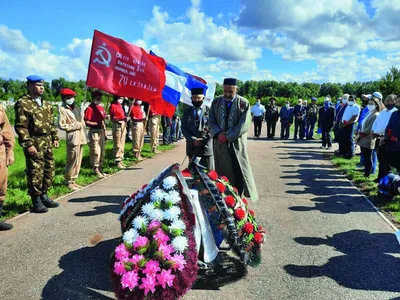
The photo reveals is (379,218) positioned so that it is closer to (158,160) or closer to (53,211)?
(53,211)

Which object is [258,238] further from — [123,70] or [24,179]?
[24,179]

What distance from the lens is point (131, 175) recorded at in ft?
29.2

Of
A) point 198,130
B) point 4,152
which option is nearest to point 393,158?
point 198,130

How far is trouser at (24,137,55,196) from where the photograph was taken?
553cm

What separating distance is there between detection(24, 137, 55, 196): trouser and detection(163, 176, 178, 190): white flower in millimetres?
3046

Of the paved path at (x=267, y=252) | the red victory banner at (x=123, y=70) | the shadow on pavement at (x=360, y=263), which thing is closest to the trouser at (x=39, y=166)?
the paved path at (x=267, y=252)

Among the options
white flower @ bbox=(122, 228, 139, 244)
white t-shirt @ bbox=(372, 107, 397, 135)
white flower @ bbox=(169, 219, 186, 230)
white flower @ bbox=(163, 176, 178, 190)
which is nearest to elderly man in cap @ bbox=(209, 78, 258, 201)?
white flower @ bbox=(163, 176, 178, 190)

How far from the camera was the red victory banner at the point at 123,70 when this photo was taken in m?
7.42

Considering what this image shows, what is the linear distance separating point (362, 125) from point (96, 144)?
6865 mm

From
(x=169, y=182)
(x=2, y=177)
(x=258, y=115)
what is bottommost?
(x=2, y=177)

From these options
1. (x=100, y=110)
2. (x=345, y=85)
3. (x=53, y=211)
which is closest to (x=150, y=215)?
(x=53, y=211)

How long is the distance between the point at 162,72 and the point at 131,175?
284 cm

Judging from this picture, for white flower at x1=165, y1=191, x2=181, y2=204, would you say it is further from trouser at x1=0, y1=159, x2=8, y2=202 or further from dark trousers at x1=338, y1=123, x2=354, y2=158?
dark trousers at x1=338, y1=123, x2=354, y2=158

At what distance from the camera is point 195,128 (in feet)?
19.0
